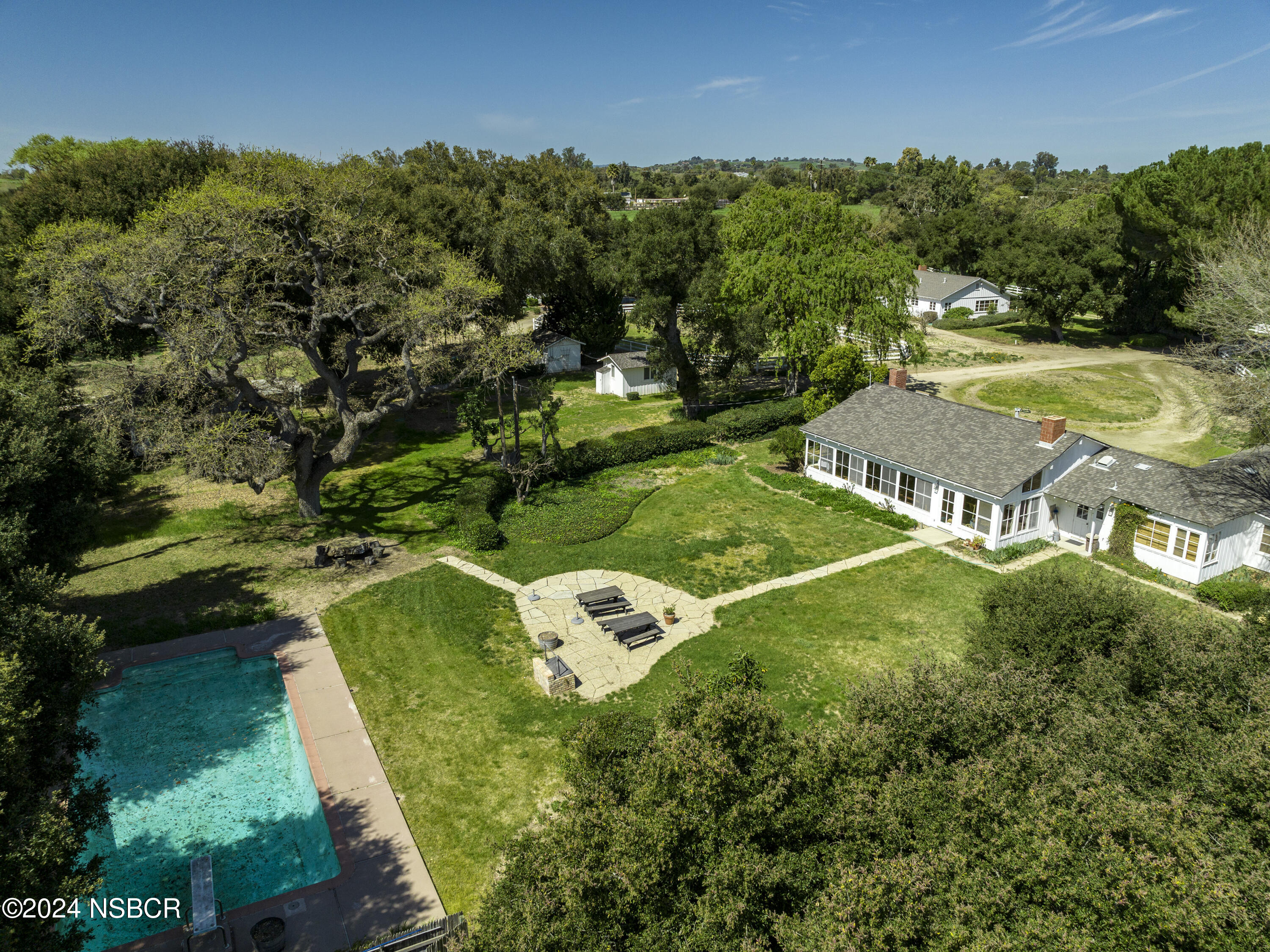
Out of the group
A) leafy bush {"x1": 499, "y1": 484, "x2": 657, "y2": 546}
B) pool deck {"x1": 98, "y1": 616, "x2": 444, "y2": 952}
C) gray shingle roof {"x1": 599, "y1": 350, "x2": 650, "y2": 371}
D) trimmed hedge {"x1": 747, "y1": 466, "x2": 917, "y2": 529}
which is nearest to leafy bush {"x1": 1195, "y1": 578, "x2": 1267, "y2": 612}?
trimmed hedge {"x1": 747, "y1": 466, "x2": 917, "y2": 529}

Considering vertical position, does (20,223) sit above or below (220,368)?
above

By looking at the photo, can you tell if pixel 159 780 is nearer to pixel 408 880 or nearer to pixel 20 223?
pixel 408 880

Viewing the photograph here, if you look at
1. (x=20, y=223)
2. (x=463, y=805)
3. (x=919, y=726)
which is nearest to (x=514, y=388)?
(x=463, y=805)

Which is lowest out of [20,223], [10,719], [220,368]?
[10,719]

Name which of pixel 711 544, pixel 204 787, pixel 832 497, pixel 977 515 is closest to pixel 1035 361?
pixel 832 497

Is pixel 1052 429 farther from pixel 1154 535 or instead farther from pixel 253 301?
pixel 253 301

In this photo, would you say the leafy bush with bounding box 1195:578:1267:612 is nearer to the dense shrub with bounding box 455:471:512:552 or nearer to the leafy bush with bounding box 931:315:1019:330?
the dense shrub with bounding box 455:471:512:552

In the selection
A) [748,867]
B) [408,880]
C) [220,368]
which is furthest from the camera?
[220,368]
